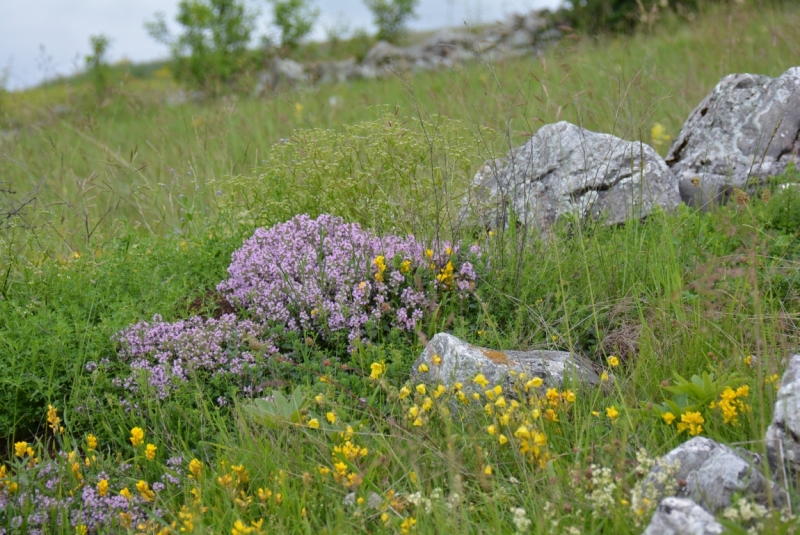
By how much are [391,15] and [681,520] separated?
58.7 feet

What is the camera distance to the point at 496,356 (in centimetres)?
318

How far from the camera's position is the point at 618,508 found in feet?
7.39

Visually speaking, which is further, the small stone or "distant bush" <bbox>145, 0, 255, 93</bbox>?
"distant bush" <bbox>145, 0, 255, 93</bbox>

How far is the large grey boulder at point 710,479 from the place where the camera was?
2.16 metres

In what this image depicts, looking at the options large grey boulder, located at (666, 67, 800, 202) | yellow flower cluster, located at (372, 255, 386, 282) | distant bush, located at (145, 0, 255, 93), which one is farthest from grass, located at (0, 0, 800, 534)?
distant bush, located at (145, 0, 255, 93)

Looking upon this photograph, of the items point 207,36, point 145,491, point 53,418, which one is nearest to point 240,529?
point 145,491

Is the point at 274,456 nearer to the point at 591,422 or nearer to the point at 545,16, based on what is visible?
the point at 591,422

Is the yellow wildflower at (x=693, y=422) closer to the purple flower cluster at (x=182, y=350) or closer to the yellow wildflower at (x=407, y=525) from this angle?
the yellow wildflower at (x=407, y=525)

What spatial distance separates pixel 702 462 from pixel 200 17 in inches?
551

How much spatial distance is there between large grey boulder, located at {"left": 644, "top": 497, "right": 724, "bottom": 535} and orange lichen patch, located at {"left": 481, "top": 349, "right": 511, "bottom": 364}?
1178 millimetres

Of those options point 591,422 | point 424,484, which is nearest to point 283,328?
point 424,484

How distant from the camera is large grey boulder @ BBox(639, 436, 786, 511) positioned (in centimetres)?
216

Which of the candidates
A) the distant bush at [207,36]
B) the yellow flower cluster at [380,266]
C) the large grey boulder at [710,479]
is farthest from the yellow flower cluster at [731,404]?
the distant bush at [207,36]

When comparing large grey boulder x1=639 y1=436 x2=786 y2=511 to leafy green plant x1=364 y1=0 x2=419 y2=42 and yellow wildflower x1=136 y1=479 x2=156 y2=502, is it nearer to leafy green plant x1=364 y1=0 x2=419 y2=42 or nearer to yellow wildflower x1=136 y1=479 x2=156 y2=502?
yellow wildflower x1=136 y1=479 x2=156 y2=502
